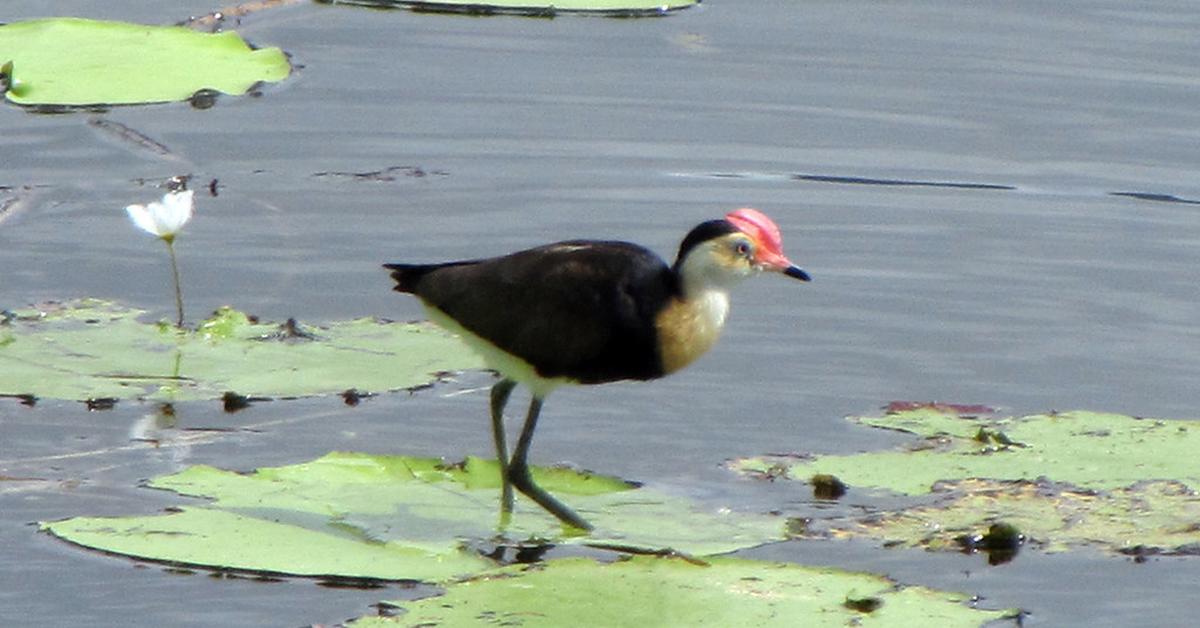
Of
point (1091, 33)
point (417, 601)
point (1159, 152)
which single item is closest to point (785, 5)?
point (1091, 33)

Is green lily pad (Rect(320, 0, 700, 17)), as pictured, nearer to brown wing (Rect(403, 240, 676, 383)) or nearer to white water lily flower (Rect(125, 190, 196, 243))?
white water lily flower (Rect(125, 190, 196, 243))

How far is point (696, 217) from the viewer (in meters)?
10.8

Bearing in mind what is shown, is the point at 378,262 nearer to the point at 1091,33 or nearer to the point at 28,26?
the point at 28,26

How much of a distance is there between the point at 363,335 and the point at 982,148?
4.51m

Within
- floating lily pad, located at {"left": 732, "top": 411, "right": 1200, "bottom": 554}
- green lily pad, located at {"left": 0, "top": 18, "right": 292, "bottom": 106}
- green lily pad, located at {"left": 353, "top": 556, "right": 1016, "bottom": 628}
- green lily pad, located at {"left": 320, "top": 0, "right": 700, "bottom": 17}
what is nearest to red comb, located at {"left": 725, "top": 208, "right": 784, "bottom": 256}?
floating lily pad, located at {"left": 732, "top": 411, "right": 1200, "bottom": 554}

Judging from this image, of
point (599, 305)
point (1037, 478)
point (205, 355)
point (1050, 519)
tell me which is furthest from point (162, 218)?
point (1050, 519)

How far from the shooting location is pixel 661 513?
7320 mm

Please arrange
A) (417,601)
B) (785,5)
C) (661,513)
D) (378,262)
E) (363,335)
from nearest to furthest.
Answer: (417,601) < (661,513) < (363,335) < (378,262) < (785,5)

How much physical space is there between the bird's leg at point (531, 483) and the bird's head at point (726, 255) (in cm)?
72

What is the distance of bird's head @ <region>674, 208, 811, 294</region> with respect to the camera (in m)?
7.14

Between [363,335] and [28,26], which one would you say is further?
[28,26]

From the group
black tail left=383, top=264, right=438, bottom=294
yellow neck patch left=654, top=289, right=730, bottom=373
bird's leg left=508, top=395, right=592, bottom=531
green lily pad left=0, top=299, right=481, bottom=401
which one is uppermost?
yellow neck patch left=654, top=289, right=730, bottom=373

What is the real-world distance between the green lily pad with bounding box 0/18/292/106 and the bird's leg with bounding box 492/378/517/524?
4.09 m

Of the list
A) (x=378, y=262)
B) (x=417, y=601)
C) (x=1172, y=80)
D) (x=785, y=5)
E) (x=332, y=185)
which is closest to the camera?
(x=417, y=601)
